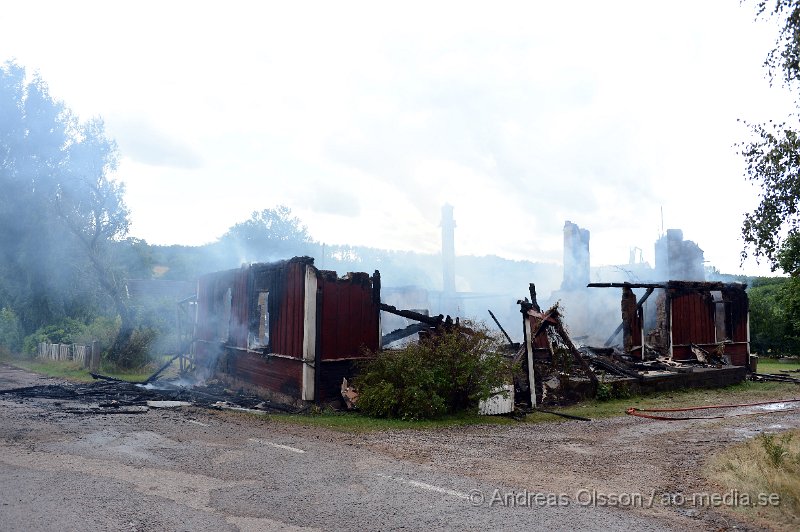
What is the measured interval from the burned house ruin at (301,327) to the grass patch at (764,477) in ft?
22.5

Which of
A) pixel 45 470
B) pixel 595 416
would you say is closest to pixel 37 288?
pixel 45 470

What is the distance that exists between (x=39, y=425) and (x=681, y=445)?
10.7 metres

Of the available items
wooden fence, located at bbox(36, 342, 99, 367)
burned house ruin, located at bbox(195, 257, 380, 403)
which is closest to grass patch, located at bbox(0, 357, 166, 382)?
wooden fence, located at bbox(36, 342, 99, 367)

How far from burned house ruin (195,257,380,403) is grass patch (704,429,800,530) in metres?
6.86

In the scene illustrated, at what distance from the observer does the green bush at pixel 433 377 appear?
10.9 m

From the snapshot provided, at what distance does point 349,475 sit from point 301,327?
5.69 metres

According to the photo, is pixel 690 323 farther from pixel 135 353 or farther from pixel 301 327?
pixel 135 353

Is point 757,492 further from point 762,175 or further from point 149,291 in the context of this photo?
point 149,291

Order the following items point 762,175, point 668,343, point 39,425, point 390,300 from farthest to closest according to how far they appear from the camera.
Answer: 1. point 390,300
2. point 668,343
3. point 762,175
4. point 39,425

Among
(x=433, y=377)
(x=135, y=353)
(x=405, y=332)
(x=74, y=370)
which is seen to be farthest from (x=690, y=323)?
(x=74, y=370)

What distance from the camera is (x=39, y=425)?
32.4 ft

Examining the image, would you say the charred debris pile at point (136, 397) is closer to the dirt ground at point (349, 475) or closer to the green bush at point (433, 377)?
the dirt ground at point (349, 475)

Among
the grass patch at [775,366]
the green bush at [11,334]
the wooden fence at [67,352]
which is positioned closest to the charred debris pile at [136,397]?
the wooden fence at [67,352]

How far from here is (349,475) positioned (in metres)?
6.83
